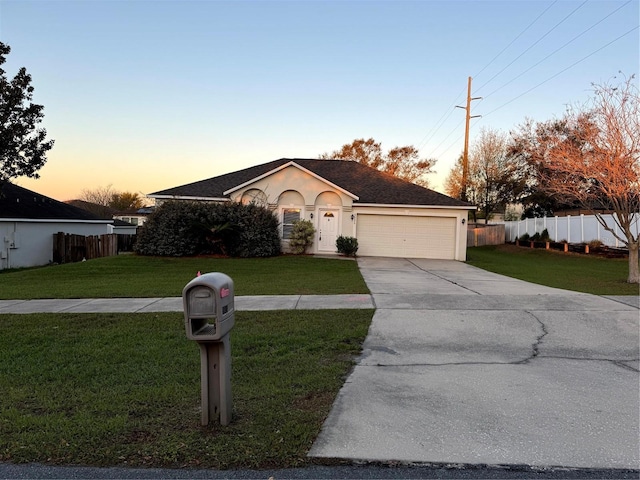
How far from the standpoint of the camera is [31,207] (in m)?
26.1

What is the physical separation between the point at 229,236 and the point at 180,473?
59.6ft

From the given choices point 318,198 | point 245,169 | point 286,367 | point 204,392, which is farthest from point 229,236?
point 204,392

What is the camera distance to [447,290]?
35.9ft

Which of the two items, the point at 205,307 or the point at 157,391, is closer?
the point at 205,307

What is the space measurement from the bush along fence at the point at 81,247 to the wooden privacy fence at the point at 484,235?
26302 millimetres

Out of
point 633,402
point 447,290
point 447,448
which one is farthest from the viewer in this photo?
point 447,290

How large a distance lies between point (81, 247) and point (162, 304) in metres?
18.1

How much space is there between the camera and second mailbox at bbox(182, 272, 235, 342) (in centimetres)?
353

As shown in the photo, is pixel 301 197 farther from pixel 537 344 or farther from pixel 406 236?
pixel 537 344

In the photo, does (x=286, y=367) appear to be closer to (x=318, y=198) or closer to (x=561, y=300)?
(x=561, y=300)

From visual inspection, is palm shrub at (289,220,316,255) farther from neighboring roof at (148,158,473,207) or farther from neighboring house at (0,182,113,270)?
neighboring house at (0,182,113,270)

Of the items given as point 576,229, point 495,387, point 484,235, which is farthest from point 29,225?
point 576,229

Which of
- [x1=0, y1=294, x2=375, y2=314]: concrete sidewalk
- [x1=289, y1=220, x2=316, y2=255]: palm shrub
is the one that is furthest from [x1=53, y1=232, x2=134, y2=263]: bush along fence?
[x1=0, y1=294, x2=375, y2=314]: concrete sidewalk

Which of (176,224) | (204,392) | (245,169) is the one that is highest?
(245,169)
